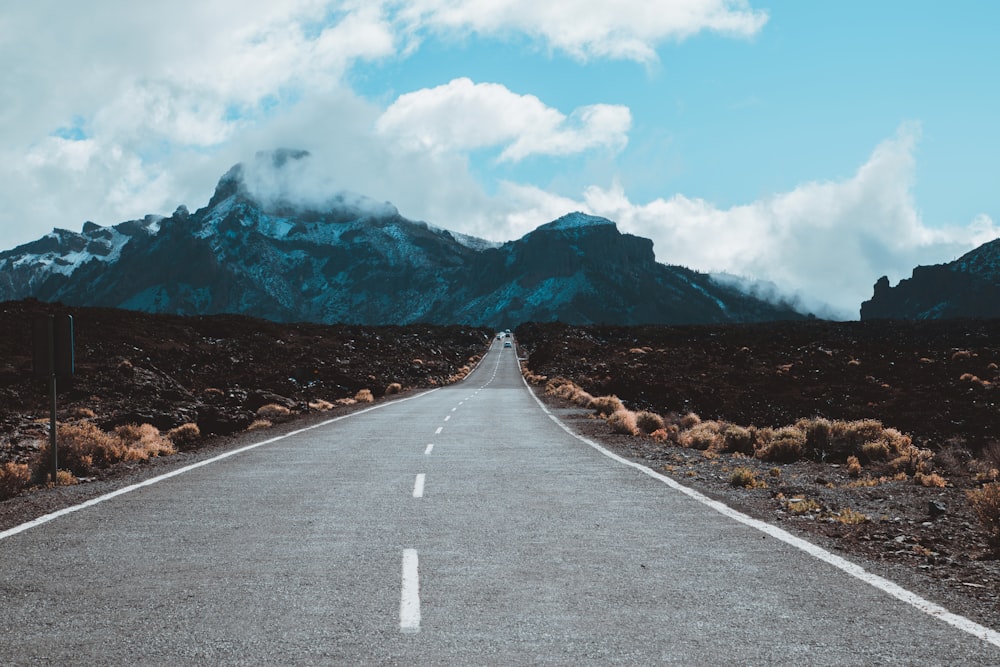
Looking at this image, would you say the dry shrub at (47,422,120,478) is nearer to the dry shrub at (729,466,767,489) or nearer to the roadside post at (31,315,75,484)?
the roadside post at (31,315,75,484)

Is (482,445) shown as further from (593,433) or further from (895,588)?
(895,588)

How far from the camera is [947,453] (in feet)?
51.5

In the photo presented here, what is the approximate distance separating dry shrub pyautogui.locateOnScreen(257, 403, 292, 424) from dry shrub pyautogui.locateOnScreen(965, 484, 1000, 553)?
2149 centimetres

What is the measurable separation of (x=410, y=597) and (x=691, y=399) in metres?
29.7

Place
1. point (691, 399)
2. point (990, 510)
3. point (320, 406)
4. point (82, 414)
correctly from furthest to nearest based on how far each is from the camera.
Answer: point (691, 399) → point (320, 406) → point (82, 414) → point (990, 510)

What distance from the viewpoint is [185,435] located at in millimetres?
19516

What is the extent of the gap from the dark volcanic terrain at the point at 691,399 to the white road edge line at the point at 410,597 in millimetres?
3269

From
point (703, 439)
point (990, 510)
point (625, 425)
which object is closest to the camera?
point (990, 510)

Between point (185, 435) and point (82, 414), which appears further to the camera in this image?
point (82, 414)

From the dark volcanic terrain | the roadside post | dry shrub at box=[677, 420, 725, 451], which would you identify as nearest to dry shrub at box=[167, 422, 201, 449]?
the dark volcanic terrain

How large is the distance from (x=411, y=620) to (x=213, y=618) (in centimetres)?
128

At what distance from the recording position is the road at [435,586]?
446 centimetres

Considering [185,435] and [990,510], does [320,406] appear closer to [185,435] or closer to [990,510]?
[185,435]

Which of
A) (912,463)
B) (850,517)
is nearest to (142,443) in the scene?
(850,517)
